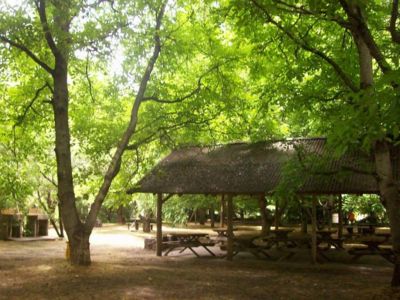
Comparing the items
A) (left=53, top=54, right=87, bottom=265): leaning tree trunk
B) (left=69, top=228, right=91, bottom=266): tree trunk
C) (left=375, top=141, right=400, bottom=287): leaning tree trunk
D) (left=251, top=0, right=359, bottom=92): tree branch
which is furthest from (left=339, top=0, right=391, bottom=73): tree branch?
(left=69, top=228, right=91, bottom=266): tree trunk

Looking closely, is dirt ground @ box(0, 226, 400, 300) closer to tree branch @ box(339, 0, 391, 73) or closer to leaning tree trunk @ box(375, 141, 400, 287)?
leaning tree trunk @ box(375, 141, 400, 287)

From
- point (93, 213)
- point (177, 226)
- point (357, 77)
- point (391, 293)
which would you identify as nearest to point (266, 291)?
point (391, 293)

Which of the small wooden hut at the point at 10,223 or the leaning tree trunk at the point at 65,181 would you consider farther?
the small wooden hut at the point at 10,223

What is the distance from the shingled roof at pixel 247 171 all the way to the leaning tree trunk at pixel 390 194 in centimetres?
291

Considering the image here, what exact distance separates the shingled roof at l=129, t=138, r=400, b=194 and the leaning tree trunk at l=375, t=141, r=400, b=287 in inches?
115

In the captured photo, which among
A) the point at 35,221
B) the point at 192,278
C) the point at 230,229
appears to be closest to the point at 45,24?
the point at 192,278

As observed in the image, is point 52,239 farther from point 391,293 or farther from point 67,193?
point 391,293

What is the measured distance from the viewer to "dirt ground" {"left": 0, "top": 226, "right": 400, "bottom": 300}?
988 centimetres

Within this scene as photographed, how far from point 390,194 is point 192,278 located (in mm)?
5409

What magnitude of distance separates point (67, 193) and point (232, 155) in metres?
6.62

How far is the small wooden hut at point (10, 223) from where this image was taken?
22578 mm

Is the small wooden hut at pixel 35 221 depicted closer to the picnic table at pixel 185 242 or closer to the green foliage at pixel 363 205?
the picnic table at pixel 185 242

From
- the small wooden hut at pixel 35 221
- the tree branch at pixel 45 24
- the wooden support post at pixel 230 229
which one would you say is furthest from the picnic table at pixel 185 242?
the small wooden hut at pixel 35 221

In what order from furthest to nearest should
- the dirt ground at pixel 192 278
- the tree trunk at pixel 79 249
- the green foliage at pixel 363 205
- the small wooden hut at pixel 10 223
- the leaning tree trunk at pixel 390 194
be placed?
the green foliage at pixel 363 205 → the small wooden hut at pixel 10 223 → the tree trunk at pixel 79 249 → the dirt ground at pixel 192 278 → the leaning tree trunk at pixel 390 194
